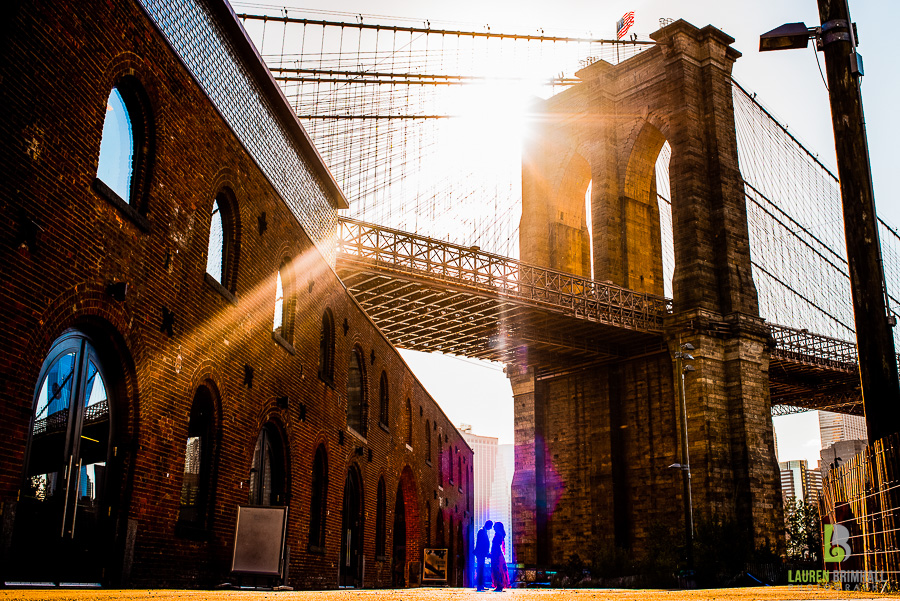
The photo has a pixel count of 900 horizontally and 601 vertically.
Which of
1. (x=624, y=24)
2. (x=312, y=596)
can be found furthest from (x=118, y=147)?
(x=624, y=24)

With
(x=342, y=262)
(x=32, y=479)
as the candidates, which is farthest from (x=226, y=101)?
(x=342, y=262)

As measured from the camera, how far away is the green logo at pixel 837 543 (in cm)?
1014

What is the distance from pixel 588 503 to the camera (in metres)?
35.8

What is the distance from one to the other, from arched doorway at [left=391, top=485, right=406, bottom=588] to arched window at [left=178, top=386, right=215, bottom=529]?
13083 millimetres

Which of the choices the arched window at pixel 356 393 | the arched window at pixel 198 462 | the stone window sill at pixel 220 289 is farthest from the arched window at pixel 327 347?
the arched window at pixel 198 462

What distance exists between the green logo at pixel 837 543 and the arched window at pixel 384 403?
1198 cm

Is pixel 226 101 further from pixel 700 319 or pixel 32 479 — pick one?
pixel 700 319

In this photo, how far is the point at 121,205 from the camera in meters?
8.54

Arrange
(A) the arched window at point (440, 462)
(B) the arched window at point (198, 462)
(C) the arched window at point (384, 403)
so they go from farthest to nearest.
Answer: (A) the arched window at point (440, 462)
(C) the arched window at point (384, 403)
(B) the arched window at point (198, 462)

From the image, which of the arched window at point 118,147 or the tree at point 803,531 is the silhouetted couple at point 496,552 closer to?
the arched window at point 118,147

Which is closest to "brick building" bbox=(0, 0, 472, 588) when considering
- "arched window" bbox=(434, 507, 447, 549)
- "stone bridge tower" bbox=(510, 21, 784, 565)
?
"arched window" bbox=(434, 507, 447, 549)

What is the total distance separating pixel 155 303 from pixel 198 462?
2.57 meters

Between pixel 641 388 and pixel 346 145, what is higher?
pixel 346 145

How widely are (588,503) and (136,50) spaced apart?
30.7 meters
